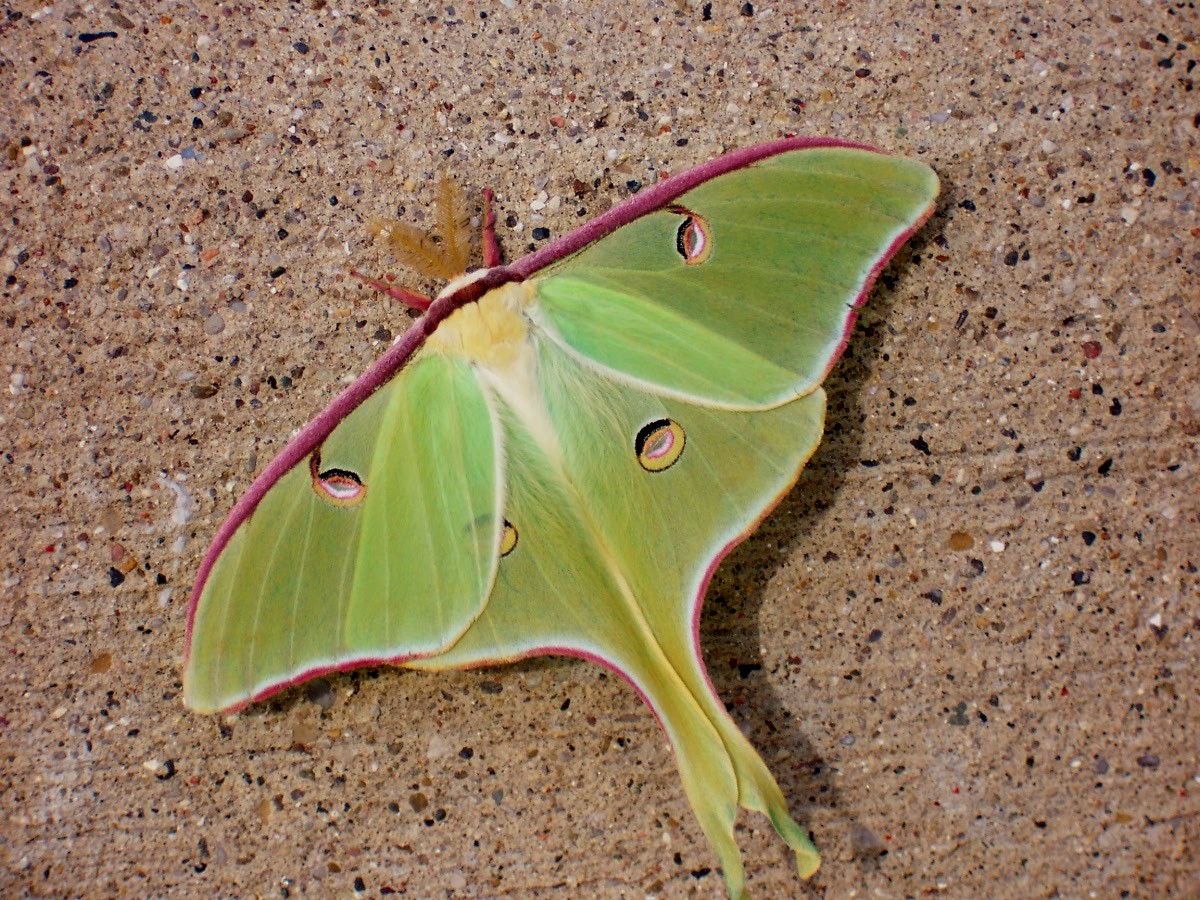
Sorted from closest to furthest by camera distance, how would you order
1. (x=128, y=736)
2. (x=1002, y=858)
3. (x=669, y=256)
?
(x=669, y=256) → (x=1002, y=858) → (x=128, y=736)

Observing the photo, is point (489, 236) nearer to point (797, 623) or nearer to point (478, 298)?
point (478, 298)

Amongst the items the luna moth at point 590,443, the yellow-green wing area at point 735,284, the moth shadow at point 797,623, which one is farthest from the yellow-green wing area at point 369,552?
the moth shadow at point 797,623

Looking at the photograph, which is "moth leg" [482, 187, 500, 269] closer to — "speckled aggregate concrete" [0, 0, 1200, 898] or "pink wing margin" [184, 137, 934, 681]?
"speckled aggregate concrete" [0, 0, 1200, 898]

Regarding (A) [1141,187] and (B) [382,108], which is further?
(B) [382,108]

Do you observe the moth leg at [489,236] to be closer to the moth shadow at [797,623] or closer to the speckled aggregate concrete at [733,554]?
the speckled aggregate concrete at [733,554]

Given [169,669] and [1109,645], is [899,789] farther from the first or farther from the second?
[169,669]

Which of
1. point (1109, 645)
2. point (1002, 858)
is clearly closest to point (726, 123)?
point (1109, 645)

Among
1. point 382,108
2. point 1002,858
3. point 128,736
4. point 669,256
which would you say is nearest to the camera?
point 669,256

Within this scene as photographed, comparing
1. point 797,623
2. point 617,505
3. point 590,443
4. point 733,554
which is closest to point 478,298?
point 590,443

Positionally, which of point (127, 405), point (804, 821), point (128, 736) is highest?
point (127, 405)

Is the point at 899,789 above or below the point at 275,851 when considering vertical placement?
above
